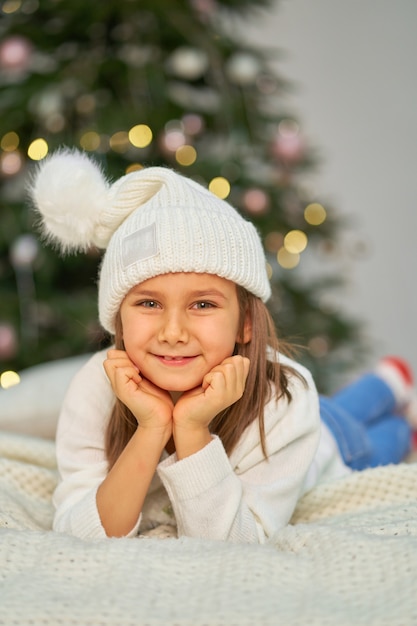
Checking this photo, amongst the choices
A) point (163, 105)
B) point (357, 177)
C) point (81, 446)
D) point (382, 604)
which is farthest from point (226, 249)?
point (357, 177)

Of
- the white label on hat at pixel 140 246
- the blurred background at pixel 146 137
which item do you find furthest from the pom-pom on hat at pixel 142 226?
the blurred background at pixel 146 137

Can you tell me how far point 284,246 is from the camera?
2549 mm

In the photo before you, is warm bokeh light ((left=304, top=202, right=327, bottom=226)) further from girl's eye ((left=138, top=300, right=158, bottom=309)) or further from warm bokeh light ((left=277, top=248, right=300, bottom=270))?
girl's eye ((left=138, top=300, right=158, bottom=309))

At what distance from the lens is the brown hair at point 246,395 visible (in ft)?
3.84

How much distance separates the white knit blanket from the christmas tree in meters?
1.29

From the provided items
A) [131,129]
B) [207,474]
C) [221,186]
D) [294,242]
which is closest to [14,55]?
[131,129]

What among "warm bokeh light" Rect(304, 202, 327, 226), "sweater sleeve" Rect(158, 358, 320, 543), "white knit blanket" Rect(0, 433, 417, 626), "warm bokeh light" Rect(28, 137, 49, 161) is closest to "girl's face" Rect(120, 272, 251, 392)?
"sweater sleeve" Rect(158, 358, 320, 543)

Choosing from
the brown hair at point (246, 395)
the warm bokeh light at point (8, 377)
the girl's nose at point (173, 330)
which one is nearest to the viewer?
the girl's nose at point (173, 330)

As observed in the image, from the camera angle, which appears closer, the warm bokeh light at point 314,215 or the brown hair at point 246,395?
the brown hair at point 246,395

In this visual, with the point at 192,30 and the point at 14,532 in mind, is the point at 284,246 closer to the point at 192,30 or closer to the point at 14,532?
the point at 192,30

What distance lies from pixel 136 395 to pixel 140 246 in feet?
0.66

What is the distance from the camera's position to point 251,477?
1.16 m

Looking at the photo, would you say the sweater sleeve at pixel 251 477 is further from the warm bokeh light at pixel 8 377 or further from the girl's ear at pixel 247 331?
the warm bokeh light at pixel 8 377

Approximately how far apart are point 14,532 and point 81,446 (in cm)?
27
